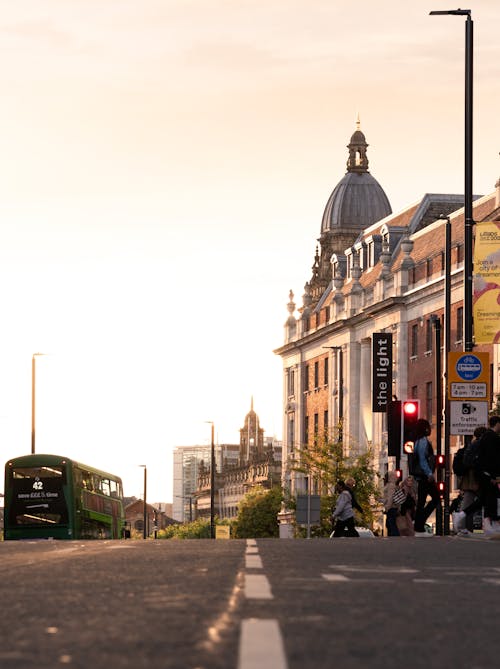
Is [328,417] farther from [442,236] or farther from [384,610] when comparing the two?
[384,610]

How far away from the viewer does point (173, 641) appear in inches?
249

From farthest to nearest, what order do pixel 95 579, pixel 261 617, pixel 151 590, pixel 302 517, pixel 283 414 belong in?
pixel 283 414 → pixel 302 517 → pixel 95 579 → pixel 151 590 → pixel 261 617

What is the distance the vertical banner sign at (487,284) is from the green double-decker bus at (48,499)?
15981mm

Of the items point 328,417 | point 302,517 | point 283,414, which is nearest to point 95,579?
point 302,517

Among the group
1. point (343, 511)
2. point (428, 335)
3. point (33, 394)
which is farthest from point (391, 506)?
point (428, 335)

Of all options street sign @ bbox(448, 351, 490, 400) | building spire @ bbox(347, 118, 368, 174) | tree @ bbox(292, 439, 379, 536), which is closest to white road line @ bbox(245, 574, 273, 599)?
street sign @ bbox(448, 351, 490, 400)

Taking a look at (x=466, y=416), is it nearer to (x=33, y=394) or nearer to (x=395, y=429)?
(x=395, y=429)

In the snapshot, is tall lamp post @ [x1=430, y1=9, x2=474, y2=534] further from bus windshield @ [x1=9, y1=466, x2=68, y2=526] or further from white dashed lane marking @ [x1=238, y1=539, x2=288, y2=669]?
white dashed lane marking @ [x1=238, y1=539, x2=288, y2=669]

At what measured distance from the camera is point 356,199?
435 ft

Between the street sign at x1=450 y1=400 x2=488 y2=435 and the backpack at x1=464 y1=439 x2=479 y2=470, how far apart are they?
3.43m

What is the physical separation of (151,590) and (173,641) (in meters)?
3.27

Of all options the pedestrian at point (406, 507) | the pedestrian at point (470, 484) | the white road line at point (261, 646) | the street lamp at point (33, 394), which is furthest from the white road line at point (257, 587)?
the street lamp at point (33, 394)

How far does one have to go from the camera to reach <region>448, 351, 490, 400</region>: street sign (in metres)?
29.6

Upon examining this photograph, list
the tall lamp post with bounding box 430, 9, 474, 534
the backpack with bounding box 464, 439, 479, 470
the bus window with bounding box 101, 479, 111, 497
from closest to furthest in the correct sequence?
1. the backpack with bounding box 464, 439, 479, 470
2. the tall lamp post with bounding box 430, 9, 474, 534
3. the bus window with bounding box 101, 479, 111, 497
